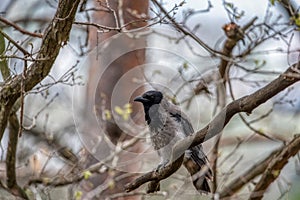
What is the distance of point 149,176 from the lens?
2.84 metres

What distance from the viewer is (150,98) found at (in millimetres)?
3648

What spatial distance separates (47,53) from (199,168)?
3.77ft

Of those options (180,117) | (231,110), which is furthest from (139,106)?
(231,110)

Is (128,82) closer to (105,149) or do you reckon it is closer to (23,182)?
(105,149)

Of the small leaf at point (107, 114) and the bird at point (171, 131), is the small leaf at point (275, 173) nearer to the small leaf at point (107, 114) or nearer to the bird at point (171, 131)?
the bird at point (171, 131)

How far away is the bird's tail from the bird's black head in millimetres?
391

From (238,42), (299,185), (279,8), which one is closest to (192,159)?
(299,185)

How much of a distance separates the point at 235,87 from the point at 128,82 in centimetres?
80

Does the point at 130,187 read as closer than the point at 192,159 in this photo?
Yes

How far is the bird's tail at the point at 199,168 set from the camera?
11.2 feet

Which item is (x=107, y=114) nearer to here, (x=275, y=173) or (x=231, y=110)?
(x=275, y=173)

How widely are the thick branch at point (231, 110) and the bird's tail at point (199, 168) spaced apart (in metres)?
0.48

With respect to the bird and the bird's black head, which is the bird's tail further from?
the bird's black head

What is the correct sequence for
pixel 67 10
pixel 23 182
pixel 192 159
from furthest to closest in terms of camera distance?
pixel 23 182, pixel 192 159, pixel 67 10
